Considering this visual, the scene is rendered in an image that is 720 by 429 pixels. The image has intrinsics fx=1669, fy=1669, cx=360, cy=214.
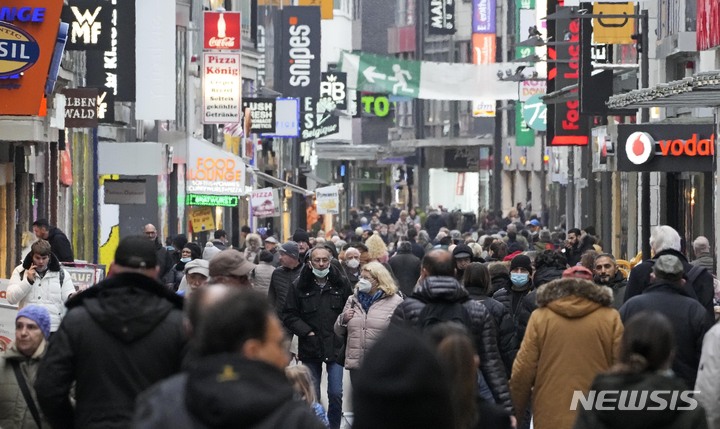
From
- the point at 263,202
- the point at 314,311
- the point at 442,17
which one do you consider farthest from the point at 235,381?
the point at 442,17

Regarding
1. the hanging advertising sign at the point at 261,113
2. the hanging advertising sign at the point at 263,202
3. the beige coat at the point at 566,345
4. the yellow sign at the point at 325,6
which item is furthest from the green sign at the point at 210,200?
the yellow sign at the point at 325,6

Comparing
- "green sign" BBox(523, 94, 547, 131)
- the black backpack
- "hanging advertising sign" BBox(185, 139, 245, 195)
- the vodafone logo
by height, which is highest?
"green sign" BBox(523, 94, 547, 131)

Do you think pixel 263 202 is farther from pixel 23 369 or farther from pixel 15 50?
pixel 23 369

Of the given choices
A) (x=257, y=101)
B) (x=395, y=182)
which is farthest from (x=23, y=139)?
(x=395, y=182)

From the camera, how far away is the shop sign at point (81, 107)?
25203mm

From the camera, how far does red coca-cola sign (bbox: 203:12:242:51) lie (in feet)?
134

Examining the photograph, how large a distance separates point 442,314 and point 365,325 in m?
2.98

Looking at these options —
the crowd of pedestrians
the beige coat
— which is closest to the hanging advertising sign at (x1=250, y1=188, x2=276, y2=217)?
the crowd of pedestrians

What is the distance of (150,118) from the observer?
1243 inches

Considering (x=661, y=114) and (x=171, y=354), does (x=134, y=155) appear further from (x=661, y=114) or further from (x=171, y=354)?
(x=171, y=354)

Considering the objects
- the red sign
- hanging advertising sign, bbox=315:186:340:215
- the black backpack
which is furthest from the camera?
hanging advertising sign, bbox=315:186:340:215

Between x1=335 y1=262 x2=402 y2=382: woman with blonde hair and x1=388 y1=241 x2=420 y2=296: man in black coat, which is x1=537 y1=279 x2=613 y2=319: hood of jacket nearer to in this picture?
x1=335 y1=262 x2=402 y2=382: woman with blonde hair

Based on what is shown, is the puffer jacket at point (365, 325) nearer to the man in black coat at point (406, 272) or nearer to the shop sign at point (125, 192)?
the man in black coat at point (406, 272)

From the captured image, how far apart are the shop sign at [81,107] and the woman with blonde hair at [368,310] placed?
1332 centimetres
